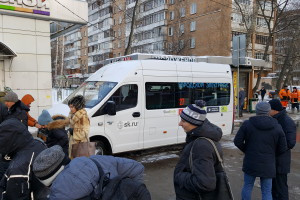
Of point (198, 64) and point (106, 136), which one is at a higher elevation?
point (198, 64)

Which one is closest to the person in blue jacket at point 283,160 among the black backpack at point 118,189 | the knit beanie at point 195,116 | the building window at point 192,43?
the knit beanie at point 195,116

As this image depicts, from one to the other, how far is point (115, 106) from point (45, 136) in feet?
→ 7.92

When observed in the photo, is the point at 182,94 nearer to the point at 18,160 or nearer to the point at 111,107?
the point at 111,107

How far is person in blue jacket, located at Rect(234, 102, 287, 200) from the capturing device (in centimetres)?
362

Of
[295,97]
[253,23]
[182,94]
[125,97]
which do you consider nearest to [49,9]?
[125,97]

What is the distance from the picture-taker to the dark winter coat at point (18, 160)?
2.24 meters

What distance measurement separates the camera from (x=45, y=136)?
383cm

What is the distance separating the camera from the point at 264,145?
361 cm

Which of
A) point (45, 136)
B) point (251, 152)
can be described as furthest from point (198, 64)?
point (45, 136)

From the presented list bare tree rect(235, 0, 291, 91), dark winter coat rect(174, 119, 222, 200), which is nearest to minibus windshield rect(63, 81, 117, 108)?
dark winter coat rect(174, 119, 222, 200)

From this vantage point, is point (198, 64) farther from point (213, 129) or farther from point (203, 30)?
point (203, 30)

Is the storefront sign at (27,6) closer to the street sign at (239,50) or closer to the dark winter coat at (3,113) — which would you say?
the dark winter coat at (3,113)

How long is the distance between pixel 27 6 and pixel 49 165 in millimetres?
10552

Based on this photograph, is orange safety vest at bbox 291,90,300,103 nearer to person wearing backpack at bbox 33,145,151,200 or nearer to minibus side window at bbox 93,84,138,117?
minibus side window at bbox 93,84,138,117
